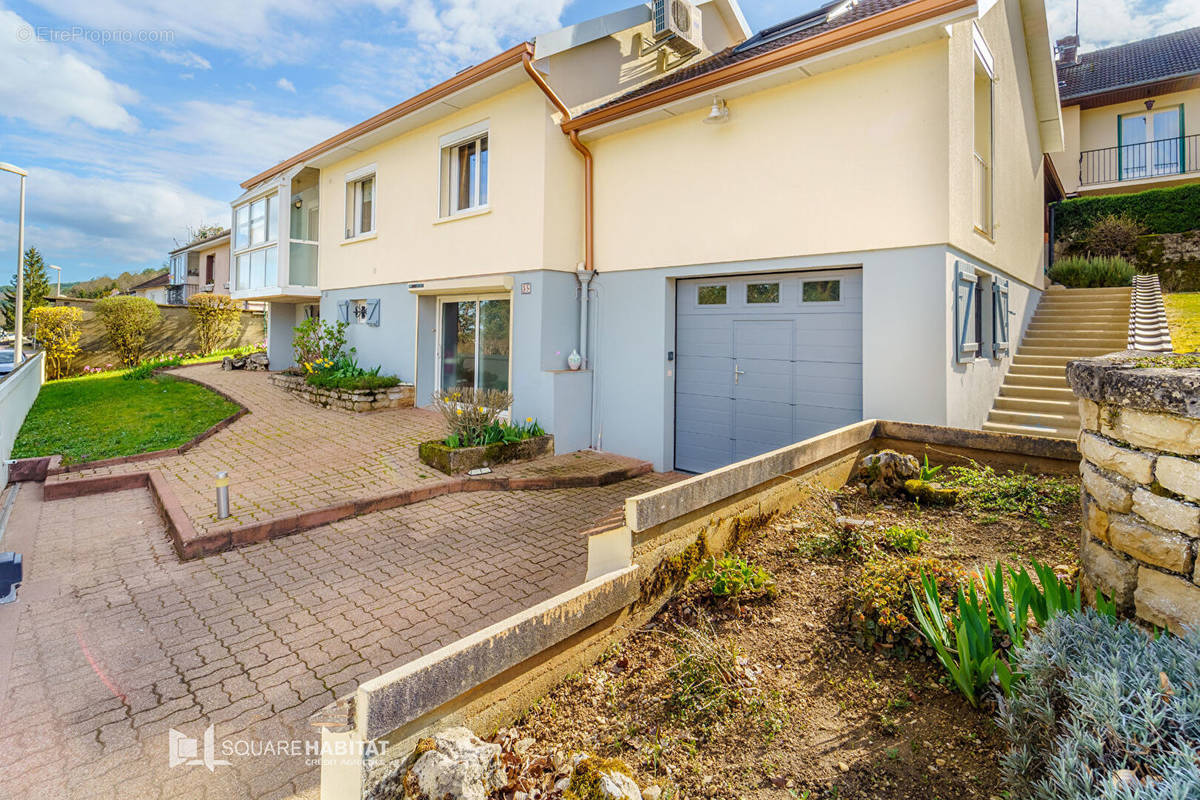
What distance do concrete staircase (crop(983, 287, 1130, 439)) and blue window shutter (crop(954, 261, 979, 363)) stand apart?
112cm

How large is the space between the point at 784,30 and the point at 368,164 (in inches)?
364

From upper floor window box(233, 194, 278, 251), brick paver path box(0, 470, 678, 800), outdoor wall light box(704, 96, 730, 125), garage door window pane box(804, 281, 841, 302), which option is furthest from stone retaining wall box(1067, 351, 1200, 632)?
upper floor window box(233, 194, 278, 251)

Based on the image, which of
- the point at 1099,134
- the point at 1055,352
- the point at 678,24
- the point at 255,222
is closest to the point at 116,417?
the point at 255,222

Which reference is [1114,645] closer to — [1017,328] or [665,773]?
[665,773]

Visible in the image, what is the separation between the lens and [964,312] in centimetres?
691

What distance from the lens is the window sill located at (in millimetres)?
10154

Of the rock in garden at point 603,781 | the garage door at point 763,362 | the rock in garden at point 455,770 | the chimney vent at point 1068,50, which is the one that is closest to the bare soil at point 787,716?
the rock in garden at point 603,781

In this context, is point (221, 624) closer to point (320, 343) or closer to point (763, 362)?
point (763, 362)

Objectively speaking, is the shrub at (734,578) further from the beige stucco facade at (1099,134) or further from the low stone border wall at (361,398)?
the beige stucco facade at (1099,134)

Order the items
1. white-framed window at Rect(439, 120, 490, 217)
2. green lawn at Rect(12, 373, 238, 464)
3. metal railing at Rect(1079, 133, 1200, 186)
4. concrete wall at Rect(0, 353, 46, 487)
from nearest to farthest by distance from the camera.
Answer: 1. concrete wall at Rect(0, 353, 46, 487)
2. green lawn at Rect(12, 373, 238, 464)
3. white-framed window at Rect(439, 120, 490, 217)
4. metal railing at Rect(1079, 133, 1200, 186)

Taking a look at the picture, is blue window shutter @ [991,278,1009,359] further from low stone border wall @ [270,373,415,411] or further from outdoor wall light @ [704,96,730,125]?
low stone border wall @ [270,373,415,411]

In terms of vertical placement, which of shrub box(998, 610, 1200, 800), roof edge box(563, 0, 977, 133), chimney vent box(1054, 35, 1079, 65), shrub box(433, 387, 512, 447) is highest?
chimney vent box(1054, 35, 1079, 65)

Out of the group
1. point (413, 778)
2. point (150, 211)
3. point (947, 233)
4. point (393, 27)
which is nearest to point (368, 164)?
point (393, 27)

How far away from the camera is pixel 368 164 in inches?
508
